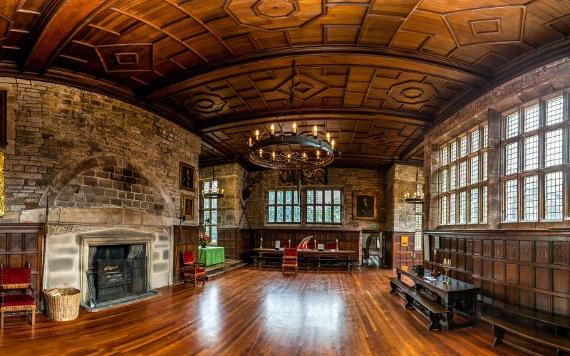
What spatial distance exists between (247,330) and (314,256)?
8.39 metres

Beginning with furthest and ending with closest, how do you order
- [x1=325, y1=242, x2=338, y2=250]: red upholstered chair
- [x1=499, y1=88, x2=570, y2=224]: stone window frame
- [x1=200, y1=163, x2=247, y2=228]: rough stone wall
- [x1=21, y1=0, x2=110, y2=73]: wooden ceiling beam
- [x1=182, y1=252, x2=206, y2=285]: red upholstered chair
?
[x1=325, y1=242, x2=338, y2=250]: red upholstered chair, [x1=200, y1=163, x2=247, y2=228]: rough stone wall, [x1=182, y1=252, x2=206, y2=285]: red upholstered chair, [x1=499, y1=88, x2=570, y2=224]: stone window frame, [x1=21, y1=0, x2=110, y2=73]: wooden ceiling beam

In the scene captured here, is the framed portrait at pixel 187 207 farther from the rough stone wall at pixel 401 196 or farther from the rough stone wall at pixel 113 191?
the rough stone wall at pixel 401 196

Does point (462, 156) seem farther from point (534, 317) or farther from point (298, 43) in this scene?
point (298, 43)

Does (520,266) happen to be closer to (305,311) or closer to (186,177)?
(305,311)

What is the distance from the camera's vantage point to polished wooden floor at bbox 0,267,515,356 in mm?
4504

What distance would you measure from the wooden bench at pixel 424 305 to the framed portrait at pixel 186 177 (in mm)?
5712

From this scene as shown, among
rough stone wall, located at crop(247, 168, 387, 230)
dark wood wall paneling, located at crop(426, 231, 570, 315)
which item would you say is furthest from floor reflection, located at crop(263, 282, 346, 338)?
rough stone wall, located at crop(247, 168, 387, 230)

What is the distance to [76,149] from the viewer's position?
258 inches

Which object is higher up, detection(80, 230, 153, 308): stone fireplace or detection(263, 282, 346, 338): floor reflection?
detection(80, 230, 153, 308): stone fireplace

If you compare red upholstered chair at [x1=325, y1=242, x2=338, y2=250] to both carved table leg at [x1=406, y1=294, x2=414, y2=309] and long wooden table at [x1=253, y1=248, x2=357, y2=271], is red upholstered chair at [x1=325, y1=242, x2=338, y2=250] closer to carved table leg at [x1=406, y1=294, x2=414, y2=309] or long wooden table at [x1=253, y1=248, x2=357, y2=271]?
long wooden table at [x1=253, y1=248, x2=357, y2=271]

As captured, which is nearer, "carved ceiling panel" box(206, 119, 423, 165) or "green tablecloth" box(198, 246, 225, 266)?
"carved ceiling panel" box(206, 119, 423, 165)

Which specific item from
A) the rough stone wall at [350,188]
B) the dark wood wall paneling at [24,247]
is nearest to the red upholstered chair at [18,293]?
the dark wood wall paneling at [24,247]

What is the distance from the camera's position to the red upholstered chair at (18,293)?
531 cm

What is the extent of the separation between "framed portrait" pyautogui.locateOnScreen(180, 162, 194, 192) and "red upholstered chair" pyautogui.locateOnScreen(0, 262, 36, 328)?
4.05m
